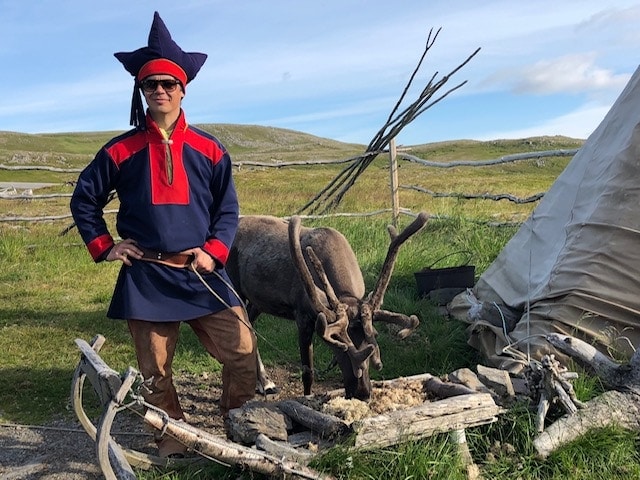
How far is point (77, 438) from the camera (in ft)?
15.2

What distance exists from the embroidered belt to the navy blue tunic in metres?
0.03

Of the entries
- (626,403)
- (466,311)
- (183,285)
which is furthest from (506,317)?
(183,285)

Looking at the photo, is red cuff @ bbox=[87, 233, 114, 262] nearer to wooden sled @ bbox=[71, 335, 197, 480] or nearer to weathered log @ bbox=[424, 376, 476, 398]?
wooden sled @ bbox=[71, 335, 197, 480]

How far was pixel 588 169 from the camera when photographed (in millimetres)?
5902

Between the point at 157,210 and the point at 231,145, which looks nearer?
the point at 157,210

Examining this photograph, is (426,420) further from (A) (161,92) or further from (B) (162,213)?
(A) (161,92)

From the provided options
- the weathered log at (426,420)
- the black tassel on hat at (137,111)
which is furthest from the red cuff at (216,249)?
the weathered log at (426,420)

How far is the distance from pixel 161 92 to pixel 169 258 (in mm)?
953

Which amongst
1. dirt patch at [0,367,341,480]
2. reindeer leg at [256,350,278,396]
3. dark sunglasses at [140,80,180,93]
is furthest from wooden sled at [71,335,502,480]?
reindeer leg at [256,350,278,396]

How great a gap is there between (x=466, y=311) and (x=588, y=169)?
1768 mm

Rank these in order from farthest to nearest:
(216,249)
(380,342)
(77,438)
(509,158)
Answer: (509,158), (380,342), (77,438), (216,249)

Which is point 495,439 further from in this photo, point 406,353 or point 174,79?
point 174,79

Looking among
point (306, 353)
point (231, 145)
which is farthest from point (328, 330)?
point (231, 145)

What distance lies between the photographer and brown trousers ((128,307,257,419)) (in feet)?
12.7
